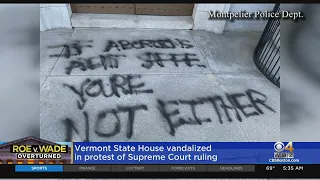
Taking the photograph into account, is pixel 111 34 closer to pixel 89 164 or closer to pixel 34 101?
pixel 34 101

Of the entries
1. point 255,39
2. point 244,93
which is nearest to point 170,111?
point 244,93

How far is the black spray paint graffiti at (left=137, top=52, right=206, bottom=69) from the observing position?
3.29 meters

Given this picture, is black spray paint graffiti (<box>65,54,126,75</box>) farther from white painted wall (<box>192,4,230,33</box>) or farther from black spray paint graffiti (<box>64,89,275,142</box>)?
white painted wall (<box>192,4,230,33</box>)

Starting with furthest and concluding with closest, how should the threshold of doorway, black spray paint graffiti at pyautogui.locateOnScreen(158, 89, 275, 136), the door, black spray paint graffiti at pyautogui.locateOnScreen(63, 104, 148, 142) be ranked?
1. the door
2. the threshold of doorway
3. black spray paint graffiti at pyautogui.locateOnScreen(158, 89, 275, 136)
4. black spray paint graffiti at pyautogui.locateOnScreen(63, 104, 148, 142)

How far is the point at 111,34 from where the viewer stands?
3979mm

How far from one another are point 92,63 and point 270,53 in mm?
2251

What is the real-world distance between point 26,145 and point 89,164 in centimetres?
37

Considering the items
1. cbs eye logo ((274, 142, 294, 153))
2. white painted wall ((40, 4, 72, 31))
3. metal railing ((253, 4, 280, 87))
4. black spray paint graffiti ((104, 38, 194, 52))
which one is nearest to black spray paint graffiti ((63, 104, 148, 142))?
cbs eye logo ((274, 142, 294, 153))

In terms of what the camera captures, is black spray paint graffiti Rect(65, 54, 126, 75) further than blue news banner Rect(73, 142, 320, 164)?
Yes

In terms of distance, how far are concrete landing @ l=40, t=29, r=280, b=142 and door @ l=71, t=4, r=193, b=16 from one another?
2.14 ft

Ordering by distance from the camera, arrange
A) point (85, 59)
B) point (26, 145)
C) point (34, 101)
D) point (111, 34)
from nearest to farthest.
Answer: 1. point (26, 145)
2. point (34, 101)
3. point (85, 59)
4. point (111, 34)

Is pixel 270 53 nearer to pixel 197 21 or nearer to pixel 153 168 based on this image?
pixel 197 21

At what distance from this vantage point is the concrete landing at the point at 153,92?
2.31 metres

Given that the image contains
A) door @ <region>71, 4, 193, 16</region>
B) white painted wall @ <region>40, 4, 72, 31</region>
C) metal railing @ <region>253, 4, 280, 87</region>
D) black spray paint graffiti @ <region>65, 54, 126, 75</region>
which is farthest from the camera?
door @ <region>71, 4, 193, 16</region>
